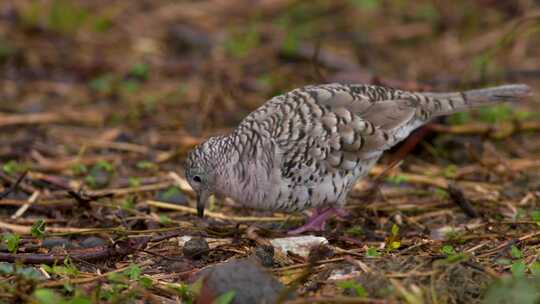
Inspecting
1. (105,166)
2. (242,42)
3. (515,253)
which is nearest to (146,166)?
(105,166)

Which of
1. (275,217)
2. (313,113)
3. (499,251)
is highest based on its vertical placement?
(313,113)

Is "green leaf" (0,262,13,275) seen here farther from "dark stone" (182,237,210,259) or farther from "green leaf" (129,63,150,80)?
"green leaf" (129,63,150,80)

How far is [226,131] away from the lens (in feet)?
23.5

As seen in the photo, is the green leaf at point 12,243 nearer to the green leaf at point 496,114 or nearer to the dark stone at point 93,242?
the dark stone at point 93,242

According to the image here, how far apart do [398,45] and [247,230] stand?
5.22m

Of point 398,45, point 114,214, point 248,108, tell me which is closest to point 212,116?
point 248,108

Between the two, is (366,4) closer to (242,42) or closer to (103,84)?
(242,42)

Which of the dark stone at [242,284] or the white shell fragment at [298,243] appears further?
the white shell fragment at [298,243]

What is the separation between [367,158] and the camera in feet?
16.7

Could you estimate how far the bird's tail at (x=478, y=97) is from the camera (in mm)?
5559

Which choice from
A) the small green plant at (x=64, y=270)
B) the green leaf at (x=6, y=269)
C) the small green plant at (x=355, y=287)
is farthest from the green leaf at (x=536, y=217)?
the green leaf at (x=6, y=269)

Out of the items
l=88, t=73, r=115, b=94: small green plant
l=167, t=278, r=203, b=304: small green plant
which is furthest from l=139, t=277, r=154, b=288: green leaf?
l=88, t=73, r=115, b=94: small green plant

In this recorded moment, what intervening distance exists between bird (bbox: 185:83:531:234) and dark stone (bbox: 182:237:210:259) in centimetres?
49

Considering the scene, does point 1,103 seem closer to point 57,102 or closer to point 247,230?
point 57,102
